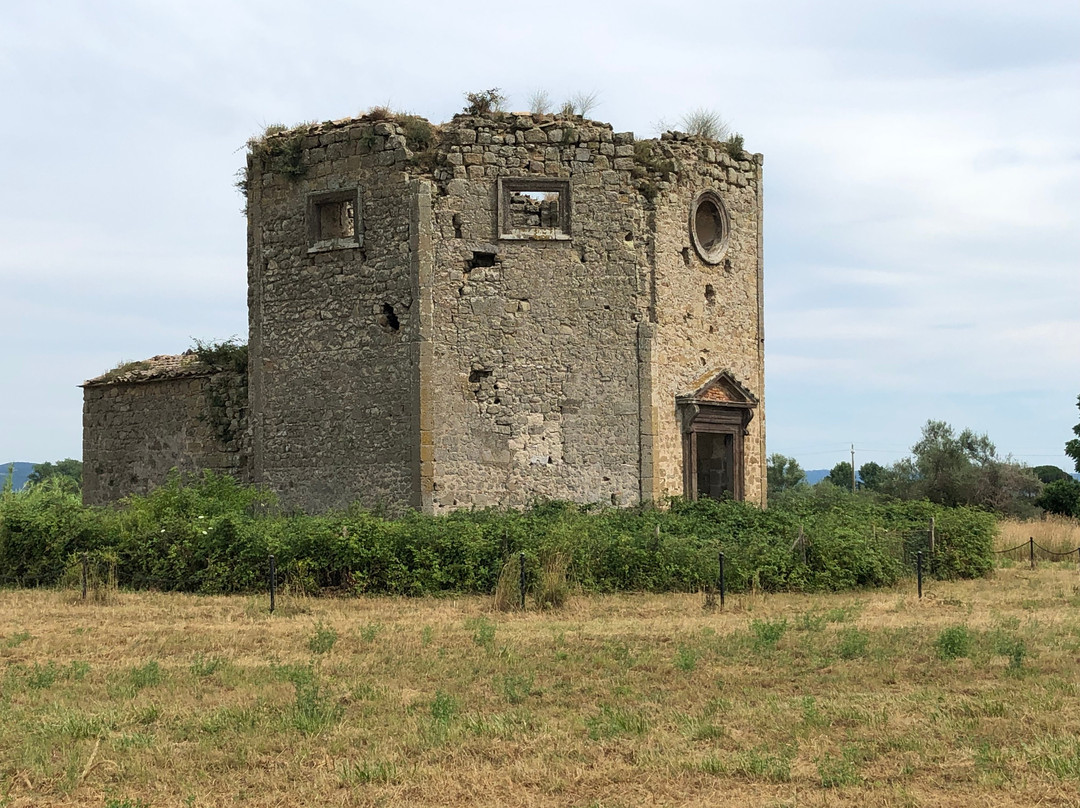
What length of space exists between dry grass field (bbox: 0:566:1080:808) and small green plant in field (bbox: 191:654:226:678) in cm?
6

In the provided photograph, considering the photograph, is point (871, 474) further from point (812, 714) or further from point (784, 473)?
point (812, 714)

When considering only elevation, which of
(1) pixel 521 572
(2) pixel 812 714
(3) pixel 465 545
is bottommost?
(2) pixel 812 714

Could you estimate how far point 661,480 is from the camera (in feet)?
62.8

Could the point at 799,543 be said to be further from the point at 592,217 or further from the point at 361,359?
the point at 361,359

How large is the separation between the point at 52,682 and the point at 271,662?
1.87 meters

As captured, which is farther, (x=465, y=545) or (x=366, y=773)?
(x=465, y=545)

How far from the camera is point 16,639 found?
12.0 metres

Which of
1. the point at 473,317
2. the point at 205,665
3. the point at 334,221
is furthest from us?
the point at 334,221

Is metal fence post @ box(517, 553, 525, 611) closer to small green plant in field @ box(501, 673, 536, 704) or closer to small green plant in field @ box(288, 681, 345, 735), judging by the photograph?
small green plant in field @ box(501, 673, 536, 704)

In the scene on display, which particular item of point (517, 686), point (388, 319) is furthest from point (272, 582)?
point (388, 319)

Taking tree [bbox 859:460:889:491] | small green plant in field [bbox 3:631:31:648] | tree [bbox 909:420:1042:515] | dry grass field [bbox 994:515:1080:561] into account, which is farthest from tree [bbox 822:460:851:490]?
small green plant in field [bbox 3:631:31:648]

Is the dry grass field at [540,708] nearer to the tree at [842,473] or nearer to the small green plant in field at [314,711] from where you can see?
the small green plant in field at [314,711]

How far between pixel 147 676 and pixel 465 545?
227 inches

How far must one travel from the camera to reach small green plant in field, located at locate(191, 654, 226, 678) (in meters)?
10.2
